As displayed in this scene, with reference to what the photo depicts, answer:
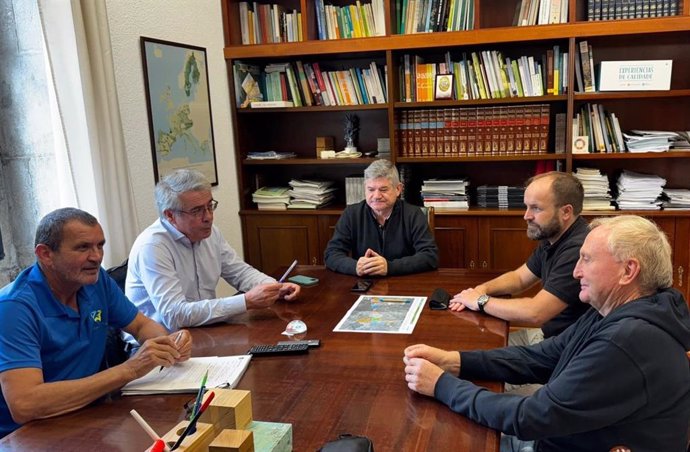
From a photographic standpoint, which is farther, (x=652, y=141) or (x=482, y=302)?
(x=652, y=141)

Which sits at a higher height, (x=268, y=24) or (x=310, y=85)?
(x=268, y=24)

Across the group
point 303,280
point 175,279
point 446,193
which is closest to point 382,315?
point 303,280

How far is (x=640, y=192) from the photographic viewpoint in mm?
3445

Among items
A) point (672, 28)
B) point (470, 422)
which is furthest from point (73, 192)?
point (672, 28)

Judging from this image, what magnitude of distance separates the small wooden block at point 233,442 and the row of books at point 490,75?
2942 mm

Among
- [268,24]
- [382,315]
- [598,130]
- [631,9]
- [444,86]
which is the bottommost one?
[382,315]

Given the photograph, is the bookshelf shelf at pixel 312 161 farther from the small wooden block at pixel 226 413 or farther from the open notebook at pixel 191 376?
the small wooden block at pixel 226 413

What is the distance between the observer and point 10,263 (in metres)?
2.51

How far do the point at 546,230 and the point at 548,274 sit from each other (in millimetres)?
164

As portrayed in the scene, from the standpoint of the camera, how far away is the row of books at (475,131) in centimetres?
358

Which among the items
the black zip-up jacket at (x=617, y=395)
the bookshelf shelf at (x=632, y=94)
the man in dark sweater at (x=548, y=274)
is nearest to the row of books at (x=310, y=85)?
the bookshelf shelf at (x=632, y=94)

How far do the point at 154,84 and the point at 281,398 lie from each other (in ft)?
7.23

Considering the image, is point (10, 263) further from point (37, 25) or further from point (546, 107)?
point (546, 107)

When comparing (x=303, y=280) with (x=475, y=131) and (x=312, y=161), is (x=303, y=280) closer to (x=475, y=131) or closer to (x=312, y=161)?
(x=312, y=161)
